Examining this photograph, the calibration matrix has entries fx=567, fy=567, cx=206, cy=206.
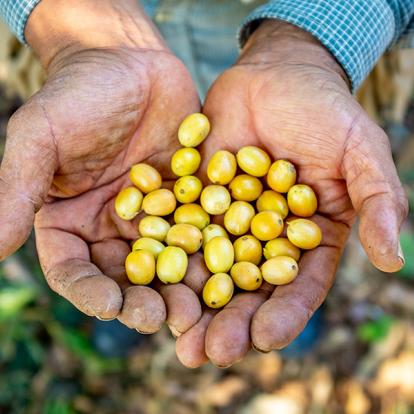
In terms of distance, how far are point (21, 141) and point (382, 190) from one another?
139cm

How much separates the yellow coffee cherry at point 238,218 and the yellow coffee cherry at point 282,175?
0.56 ft

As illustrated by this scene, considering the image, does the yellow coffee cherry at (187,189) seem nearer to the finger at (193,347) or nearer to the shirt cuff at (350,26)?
the finger at (193,347)

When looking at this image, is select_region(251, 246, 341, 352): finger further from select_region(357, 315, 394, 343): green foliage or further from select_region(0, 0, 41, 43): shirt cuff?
select_region(0, 0, 41, 43): shirt cuff

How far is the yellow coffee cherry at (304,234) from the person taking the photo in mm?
2357

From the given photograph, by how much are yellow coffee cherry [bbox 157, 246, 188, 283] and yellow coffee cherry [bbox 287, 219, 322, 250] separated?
1.54 ft

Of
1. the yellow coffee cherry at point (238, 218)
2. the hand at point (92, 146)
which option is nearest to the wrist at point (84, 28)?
the hand at point (92, 146)

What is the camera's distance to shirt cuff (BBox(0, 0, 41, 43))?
9.45 feet

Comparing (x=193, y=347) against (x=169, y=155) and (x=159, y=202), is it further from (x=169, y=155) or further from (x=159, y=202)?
(x=169, y=155)

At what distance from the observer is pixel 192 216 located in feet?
8.61

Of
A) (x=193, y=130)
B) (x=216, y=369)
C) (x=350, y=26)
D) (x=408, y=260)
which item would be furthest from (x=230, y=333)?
(x=408, y=260)

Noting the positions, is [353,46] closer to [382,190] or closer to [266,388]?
[382,190]

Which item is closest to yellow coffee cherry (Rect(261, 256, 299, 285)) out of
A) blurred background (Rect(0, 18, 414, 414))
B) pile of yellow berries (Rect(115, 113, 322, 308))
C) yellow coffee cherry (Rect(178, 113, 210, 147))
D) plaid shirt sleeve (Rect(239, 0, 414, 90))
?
pile of yellow berries (Rect(115, 113, 322, 308))

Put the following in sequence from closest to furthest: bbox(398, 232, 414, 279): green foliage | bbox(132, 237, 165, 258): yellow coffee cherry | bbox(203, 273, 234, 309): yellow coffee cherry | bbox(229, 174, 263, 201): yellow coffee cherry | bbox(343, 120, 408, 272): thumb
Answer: bbox(343, 120, 408, 272): thumb
bbox(203, 273, 234, 309): yellow coffee cherry
bbox(132, 237, 165, 258): yellow coffee cherry
bbox(229, 174, 263, 201): yellow coffee cherry
bbox(398, 232, 414, 279): green foliage

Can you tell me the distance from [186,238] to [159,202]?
25 centimetres
